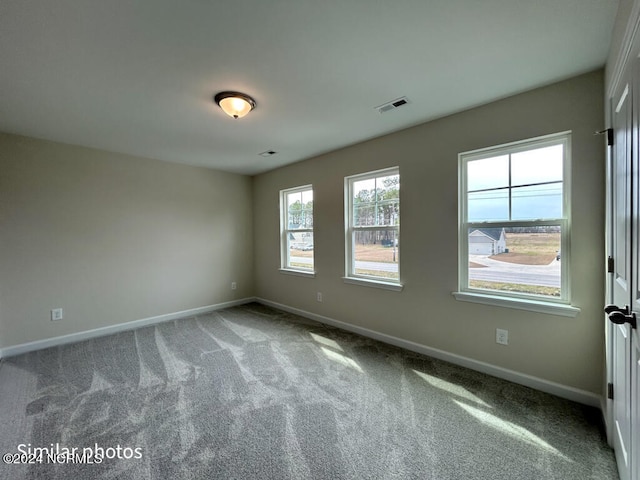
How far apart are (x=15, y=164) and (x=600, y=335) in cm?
581

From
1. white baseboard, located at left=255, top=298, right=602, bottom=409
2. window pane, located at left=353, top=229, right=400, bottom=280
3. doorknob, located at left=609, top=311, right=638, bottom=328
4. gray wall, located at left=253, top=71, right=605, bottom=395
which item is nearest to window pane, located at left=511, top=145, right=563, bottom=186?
gray wall, located at left=253, top=71, right=605, bottom=395

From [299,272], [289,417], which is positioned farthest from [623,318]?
[299,272]

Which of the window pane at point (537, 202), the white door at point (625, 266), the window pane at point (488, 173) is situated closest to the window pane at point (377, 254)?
the window pane at point (488, 173)

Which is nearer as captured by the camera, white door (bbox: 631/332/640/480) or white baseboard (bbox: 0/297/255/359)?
white door (bbox: 631/332/640/480)

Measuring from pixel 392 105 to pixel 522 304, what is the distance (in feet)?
6.82

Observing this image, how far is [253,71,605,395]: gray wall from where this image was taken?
2039 mm

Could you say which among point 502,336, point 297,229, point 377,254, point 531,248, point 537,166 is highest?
point 537,166

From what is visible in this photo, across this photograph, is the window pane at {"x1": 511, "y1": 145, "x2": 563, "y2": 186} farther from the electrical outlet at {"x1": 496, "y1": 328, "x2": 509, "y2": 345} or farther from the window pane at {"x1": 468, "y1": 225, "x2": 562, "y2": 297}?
the electrical outlet at {"x1": 496, "y1": 328, "x2": 509, "y2": 345}

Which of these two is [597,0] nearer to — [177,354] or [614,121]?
[614,121]

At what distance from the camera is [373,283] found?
3418 millimetres

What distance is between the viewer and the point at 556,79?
6.91 ft

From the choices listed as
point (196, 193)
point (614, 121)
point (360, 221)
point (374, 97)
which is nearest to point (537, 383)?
point (614, 121)

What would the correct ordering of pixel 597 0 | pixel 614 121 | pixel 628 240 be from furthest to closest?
pixel 614 121 < pixel 597 0 < pixel 628 240

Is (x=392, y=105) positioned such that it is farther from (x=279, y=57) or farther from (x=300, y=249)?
(x=300, y=249)
